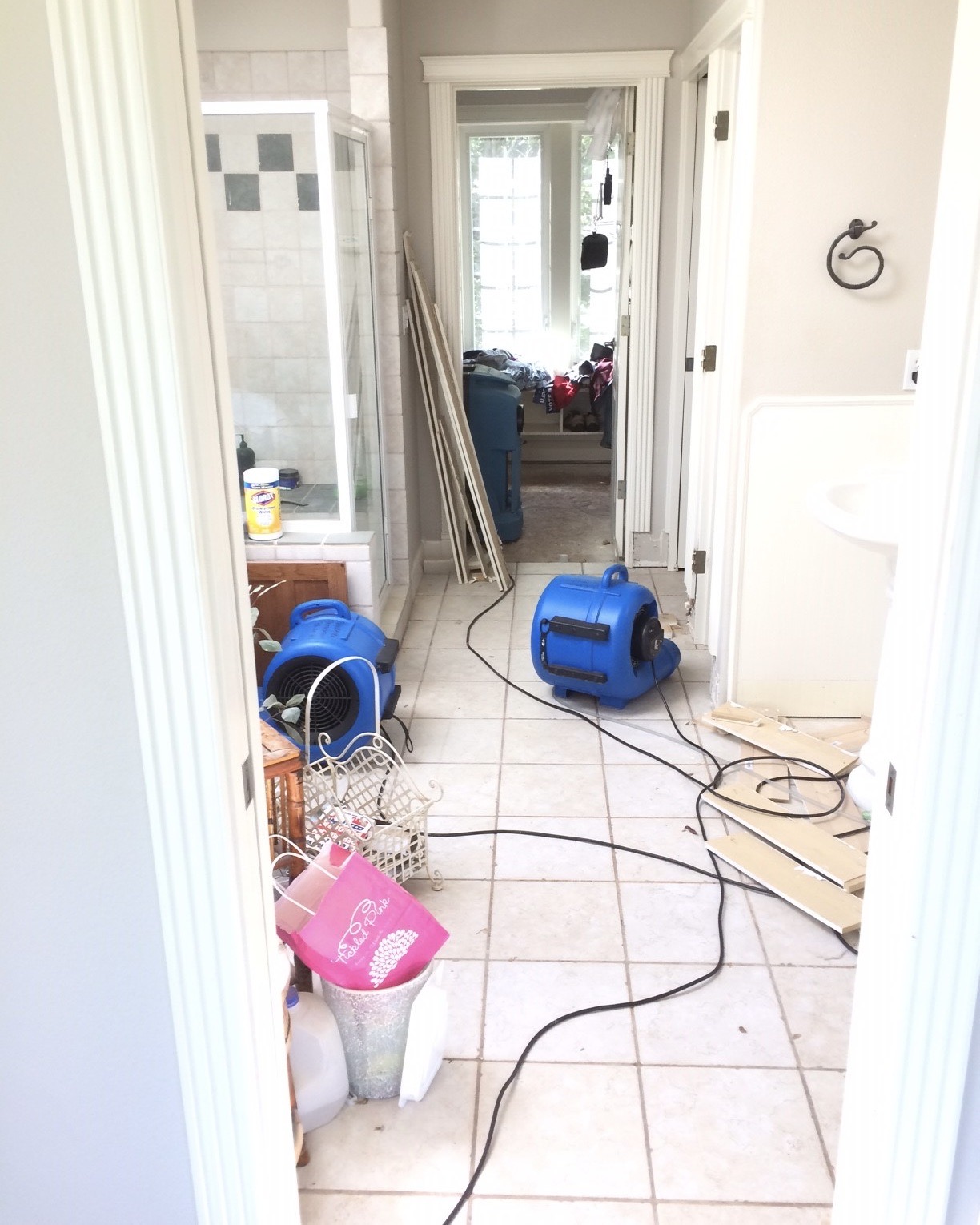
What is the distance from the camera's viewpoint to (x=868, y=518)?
9.05 ft

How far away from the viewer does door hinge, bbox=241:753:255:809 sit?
4.22ft

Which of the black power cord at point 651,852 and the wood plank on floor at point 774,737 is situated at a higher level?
the wood plank on floor at point 774,737

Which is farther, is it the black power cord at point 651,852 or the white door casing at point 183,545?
the black power cord at point 651,852

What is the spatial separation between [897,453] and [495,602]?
6.40 ft

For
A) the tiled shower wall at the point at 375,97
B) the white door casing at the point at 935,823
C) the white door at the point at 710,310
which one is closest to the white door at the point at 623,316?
the white door at the point at 710,310

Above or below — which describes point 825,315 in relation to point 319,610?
above

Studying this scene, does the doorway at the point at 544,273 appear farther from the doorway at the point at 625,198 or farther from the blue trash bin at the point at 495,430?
the doorway at the point at 625,198

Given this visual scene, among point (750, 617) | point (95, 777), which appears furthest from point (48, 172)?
point (750, 617)

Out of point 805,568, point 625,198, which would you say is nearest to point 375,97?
point 625,198

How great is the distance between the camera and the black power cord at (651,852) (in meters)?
1.99

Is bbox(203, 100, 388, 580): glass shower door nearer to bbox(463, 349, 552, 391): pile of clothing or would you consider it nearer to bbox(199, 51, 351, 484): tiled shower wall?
bbox(199, 51, 351, 484): tiled shower wall

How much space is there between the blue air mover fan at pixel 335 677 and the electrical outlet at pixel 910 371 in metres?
1.73

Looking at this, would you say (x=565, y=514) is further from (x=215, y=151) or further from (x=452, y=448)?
(x=215, y=151)

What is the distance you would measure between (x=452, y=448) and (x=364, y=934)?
3322 mm
